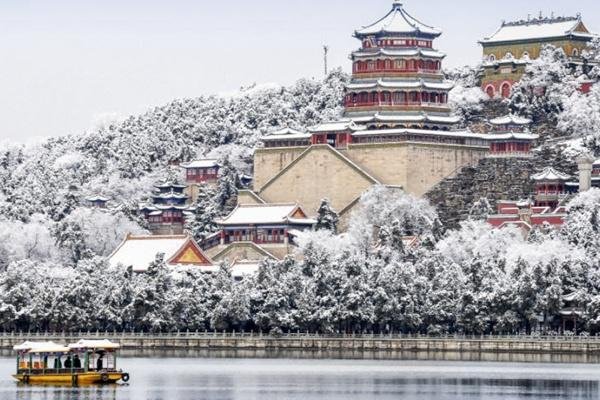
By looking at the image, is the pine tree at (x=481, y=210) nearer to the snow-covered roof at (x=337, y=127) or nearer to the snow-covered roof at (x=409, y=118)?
the snow-covered roof at (x=409, y=118)

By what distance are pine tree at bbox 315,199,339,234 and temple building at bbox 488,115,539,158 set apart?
42.8 ft

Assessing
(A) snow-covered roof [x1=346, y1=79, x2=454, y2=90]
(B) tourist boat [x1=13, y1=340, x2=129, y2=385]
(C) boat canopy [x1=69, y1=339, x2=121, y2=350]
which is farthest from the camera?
(A) snow-covered roof [x1=346, y1=79, x2=454, y2=90]

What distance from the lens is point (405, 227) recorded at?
184750mm

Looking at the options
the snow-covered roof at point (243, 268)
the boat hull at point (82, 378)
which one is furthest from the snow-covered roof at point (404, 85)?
the boat hull at point (82, 378)

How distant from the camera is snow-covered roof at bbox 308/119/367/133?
194 meters

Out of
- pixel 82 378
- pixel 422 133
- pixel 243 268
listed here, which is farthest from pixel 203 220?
pixel 82 378

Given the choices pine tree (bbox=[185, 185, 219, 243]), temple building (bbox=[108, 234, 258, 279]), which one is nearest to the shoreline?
temple building (bbox=[108, 234, 258, 279])

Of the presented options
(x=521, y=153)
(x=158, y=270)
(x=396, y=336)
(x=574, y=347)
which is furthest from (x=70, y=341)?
(x=521, y=153)

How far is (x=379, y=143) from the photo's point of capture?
626 feet

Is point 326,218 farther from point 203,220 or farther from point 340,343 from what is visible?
point 340,343

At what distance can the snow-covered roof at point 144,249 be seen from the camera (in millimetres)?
181500

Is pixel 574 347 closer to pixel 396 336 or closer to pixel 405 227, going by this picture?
pixel 396 336

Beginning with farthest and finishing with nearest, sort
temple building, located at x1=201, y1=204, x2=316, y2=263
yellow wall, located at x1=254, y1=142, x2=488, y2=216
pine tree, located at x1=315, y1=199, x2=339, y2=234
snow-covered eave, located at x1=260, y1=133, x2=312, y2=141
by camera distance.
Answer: snow-covered eave, located at x1=260, y1=133, x2=312, y2=141 < yellow wall, located at x1=254, y1=142, x2=488, y2=216 < temple building, located at x1=201, y1=204, x2=316, y2=263 < pine tree, located at x1=315, y1=199, x2=339, y2=234

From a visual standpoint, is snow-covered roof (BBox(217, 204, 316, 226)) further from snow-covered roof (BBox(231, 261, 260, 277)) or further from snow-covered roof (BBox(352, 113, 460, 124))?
snow-covered roof (BBox(352, 113, 460, 124))
